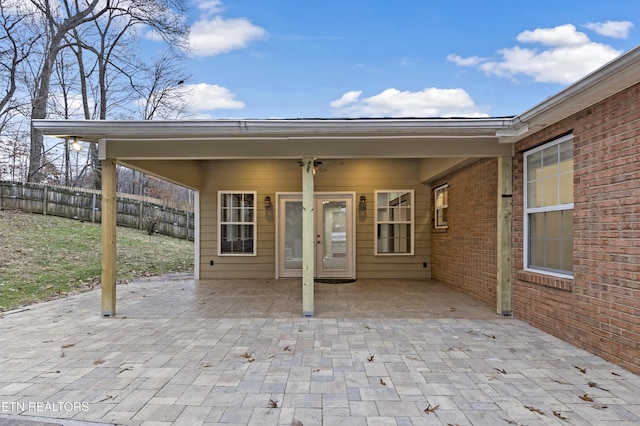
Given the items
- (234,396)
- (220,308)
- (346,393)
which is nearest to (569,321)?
(346,393)

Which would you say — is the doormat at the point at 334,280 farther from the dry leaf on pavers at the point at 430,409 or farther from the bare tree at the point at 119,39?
the bare tree at the point at 119,39

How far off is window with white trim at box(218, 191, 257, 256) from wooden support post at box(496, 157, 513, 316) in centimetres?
544

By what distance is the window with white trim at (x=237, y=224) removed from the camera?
8453mm

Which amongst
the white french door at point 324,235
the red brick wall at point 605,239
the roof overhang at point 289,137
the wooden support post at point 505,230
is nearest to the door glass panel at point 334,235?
the white french door at point 324,235

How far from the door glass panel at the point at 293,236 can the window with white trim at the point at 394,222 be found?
1.86 meters

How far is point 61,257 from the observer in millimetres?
8562

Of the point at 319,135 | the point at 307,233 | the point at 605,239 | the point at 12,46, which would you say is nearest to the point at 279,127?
the point at 319,135

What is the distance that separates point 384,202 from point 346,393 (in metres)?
6.05

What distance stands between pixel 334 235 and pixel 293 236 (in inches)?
39.1

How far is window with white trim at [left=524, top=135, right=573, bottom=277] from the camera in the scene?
3.96 m

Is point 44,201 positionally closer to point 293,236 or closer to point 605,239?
point 293,236

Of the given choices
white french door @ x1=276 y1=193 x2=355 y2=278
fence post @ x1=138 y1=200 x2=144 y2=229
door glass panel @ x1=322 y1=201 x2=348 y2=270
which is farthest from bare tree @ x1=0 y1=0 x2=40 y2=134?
door glass panel @ x1=322 y1=201 x2=348 y2=270

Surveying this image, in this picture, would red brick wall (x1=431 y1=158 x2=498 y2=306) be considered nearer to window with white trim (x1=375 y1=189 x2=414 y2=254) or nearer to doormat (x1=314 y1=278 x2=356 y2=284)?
window with white trim (x1=375 y1=189 x2=414 y2=254)

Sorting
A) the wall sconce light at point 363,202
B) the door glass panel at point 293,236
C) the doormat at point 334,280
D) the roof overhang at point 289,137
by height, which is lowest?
the doormat at point 334,280
